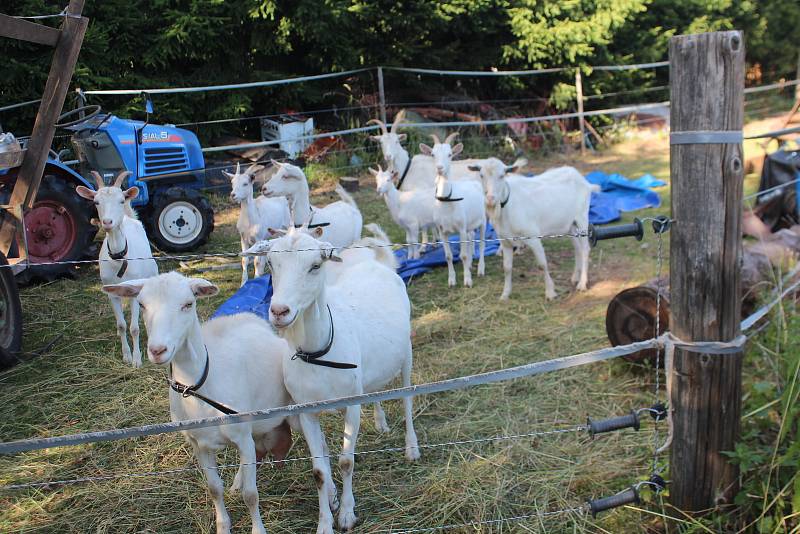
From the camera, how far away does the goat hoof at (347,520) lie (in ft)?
11.1

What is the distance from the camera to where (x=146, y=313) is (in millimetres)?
2996

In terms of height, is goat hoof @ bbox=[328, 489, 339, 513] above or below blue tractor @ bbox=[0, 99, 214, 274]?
below

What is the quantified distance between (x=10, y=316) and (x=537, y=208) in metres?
5.01

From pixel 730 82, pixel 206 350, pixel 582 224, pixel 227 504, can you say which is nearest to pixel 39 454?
pixel 227 504

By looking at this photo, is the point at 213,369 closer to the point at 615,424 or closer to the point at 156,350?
the point at 156,350

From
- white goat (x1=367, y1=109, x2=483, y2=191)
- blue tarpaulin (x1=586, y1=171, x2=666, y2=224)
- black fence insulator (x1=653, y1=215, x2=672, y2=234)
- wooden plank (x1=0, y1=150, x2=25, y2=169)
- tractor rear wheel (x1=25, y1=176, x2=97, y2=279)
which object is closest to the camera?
black fence insulator (x1=653, y1=215, x2=672, y2=234)

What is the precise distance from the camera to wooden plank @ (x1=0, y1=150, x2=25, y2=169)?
223 inches

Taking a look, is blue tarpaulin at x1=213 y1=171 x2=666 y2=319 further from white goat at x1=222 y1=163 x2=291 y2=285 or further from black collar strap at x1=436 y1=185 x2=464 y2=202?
white goat at x1=222 y1=163 x2=291 y2=285

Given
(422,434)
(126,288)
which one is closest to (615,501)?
(422,434)

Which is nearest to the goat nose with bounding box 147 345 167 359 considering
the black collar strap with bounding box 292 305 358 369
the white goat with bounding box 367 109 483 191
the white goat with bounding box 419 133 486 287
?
the black collar strap with bounding box 292 305 358 369

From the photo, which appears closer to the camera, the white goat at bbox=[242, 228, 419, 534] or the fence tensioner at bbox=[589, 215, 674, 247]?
the fence tensioner at bbox=[589, 215, 674, 247]

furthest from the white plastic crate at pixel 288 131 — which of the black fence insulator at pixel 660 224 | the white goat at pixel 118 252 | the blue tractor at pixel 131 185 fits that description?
the black fence insulator at pixel 660 224

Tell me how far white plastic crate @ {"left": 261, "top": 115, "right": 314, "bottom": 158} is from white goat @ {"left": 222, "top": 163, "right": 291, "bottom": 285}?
4.77 meters

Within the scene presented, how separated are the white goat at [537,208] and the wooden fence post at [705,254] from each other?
3982 millimetres
